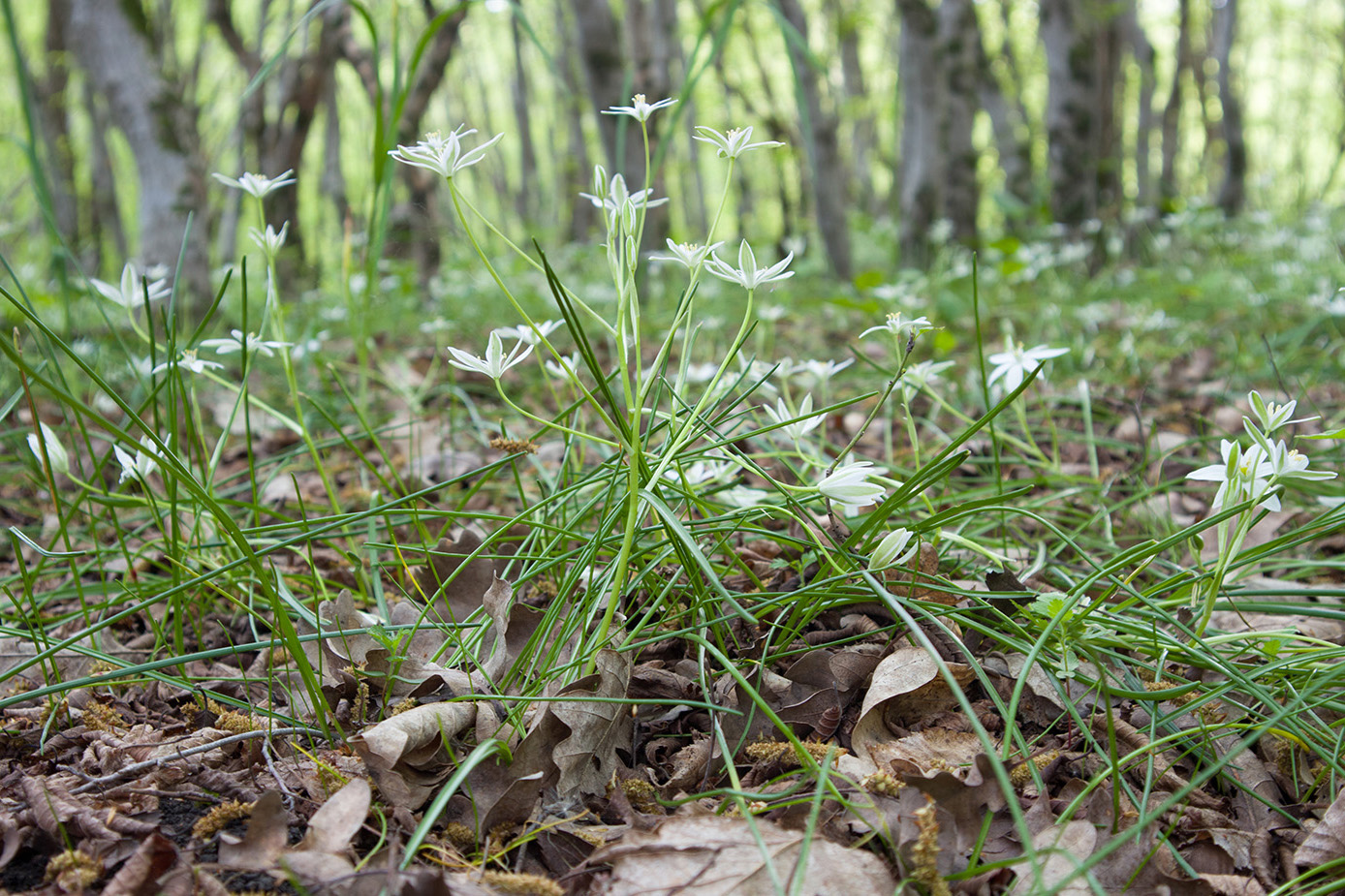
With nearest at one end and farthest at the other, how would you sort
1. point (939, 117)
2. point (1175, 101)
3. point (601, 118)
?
1. point (601, 118)
2. point (939, 117)
3. point (1175, 101)

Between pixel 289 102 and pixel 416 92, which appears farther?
pixel 289 102

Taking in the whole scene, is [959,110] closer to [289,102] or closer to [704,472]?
[289,102]

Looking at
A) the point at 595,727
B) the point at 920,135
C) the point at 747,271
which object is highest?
the point at 920,135

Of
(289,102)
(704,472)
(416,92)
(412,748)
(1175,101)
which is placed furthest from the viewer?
(1175,101)

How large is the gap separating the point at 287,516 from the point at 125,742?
0.73 meters

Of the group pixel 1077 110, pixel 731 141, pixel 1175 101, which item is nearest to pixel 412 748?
pixel 731 141

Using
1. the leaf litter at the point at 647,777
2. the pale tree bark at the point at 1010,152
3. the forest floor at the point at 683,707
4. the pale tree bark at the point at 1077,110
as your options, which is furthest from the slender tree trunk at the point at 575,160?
the leaf litter at the point at 647,777

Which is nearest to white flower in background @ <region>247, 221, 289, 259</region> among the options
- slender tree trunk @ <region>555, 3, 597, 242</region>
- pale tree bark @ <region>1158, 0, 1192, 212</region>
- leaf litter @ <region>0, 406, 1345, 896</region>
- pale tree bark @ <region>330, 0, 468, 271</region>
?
leaf litter @ <region>0, 406, 1345, 896</region>

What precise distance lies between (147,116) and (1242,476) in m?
4.93

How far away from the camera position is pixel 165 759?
100 cm

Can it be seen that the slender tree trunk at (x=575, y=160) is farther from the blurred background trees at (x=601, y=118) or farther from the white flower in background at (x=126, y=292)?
the white flower in background at (x=126, y=292)

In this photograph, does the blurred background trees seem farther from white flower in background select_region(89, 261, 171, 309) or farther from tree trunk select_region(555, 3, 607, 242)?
tree trunk select_region(555, 3, 607, 242)

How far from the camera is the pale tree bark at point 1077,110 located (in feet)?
18.2

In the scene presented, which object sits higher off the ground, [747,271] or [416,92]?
[416,92]
